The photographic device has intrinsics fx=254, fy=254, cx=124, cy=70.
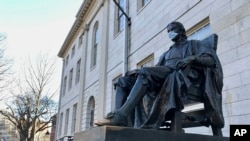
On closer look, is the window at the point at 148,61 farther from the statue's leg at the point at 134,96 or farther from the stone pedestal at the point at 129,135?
the stone pedestal at the point at 129,135

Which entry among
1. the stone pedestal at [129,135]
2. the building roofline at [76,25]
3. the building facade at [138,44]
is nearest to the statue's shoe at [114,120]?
the stone pedestal at [129,135]

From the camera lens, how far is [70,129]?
15922mm

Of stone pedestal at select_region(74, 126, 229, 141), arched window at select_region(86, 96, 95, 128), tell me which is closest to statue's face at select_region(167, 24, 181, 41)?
stone pedestal at select_region(74, 126, 229, 141)

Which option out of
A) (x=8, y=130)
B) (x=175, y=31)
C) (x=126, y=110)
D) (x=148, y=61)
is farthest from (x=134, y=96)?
(x=8, y=130)

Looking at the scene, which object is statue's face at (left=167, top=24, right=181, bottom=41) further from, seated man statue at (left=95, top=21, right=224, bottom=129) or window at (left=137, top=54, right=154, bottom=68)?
window at (left=137, top=54, right=154, bottom=68)

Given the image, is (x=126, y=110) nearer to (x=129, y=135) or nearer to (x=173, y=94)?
(x=129, y=135)

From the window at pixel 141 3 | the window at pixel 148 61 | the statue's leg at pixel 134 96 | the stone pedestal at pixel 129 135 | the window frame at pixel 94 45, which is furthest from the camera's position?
the window frame at pixel 94 45

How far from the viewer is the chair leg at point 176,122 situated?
2.54 metres

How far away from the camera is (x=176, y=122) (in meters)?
2.56

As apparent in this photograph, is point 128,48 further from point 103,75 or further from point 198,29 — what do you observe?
point 198,29

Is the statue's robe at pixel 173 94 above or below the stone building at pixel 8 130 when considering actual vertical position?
above

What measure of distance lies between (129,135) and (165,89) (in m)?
0.72

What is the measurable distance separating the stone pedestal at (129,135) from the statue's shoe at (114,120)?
0.10 metres

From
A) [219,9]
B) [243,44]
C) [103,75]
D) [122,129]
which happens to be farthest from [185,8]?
[103,75]
